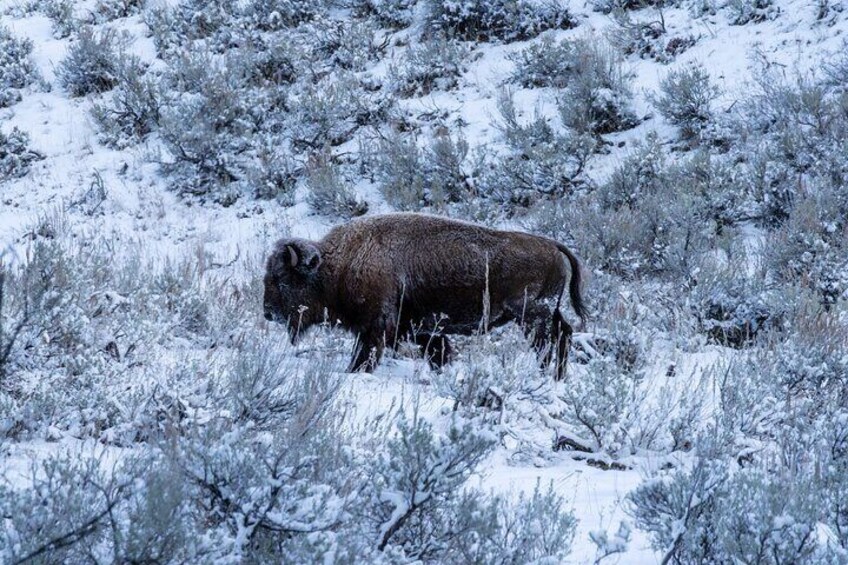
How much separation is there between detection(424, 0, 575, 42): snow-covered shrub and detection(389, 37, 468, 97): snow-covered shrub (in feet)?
1.53

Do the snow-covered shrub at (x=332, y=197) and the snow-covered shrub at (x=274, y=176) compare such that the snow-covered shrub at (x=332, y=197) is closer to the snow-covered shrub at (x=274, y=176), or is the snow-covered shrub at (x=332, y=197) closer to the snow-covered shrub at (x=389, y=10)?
the snow-covered shrub at (x=274, y=176)

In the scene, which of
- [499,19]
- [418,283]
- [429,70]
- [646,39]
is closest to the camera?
[418,283]

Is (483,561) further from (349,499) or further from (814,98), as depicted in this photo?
(814,98)

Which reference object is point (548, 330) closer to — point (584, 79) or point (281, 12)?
point (584, 79)

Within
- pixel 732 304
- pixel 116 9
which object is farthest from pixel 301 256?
pixel 116 9

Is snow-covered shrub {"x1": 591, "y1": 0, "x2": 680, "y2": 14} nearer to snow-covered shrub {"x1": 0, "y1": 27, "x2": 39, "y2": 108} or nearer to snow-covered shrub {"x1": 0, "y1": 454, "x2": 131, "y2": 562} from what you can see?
snow-covered shrub {"x1": 0, "y1": 27, "x2": 39, "y2": 108}

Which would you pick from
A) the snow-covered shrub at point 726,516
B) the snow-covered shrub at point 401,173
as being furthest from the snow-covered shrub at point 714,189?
the snow-covered shrub at point 726,516

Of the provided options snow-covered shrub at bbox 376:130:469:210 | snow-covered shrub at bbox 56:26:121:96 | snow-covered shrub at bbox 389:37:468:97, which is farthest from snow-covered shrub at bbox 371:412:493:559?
snow-covered shrub at bbox 56:26:121:96

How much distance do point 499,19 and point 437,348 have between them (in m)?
8.03

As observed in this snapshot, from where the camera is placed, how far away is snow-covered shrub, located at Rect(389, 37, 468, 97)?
1355 cm

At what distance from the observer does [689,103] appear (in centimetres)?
1171

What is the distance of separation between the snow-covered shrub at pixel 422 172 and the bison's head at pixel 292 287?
13.9 feet

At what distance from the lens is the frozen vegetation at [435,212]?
3352mm

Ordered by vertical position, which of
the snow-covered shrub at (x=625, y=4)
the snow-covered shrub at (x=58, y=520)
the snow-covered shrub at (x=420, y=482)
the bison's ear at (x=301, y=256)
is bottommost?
the bison's ear at (x=301, y=256)
